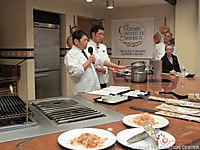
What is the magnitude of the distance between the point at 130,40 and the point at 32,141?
5251mm

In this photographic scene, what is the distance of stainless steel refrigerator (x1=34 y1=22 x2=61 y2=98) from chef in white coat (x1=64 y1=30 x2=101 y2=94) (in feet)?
6.42

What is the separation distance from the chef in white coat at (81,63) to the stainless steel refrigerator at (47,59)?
196 centimetres

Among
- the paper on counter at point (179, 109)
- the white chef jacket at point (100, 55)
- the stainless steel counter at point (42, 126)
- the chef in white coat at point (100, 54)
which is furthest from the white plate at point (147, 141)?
the white chef jacket at point (100, 55)

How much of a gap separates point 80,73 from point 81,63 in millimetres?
137

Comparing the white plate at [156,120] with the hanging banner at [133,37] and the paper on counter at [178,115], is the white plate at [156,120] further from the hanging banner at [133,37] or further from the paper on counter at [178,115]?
the hanging banner at [133,37]

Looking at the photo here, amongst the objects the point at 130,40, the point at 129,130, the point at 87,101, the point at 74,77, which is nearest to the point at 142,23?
the point at 130,40

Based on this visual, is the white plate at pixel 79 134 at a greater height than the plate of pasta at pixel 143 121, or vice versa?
the plate of pasta at pixel 143 121

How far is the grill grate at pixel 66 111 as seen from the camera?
1405 millimetres

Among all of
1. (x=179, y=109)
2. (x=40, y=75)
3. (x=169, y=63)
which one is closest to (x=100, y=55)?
(x=169, y=63)

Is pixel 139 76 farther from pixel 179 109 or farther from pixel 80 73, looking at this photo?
pixel 179 109

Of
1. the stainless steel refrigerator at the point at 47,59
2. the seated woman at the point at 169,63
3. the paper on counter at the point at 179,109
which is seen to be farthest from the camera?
the stainless steel refrigerator at the point at 47,59

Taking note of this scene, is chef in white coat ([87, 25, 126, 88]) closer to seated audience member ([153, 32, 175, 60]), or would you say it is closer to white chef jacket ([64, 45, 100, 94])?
white chef jacket ([64, 45, 100, 94])

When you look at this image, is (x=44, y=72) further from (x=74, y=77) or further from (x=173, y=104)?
(x=173, y=104)

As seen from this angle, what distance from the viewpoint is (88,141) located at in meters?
1.08
